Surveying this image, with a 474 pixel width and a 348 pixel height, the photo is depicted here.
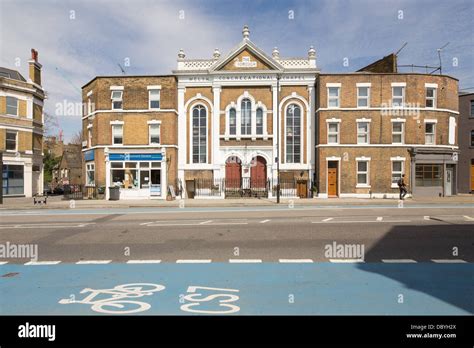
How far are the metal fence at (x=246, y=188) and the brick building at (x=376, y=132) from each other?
5.75 feet

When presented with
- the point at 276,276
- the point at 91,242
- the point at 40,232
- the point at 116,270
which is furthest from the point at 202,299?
the point at 40,232

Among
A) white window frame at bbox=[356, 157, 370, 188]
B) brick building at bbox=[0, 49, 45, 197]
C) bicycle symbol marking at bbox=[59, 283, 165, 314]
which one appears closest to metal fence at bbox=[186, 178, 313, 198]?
white window frame at bbox=[356, 157, 370, 188]

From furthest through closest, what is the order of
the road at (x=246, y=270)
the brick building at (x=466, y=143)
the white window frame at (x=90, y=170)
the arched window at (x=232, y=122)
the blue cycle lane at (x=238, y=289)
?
the brick building at (x=466, y=143) < the white window frame at (x=90, y=170) < the arched window at (x=232, y=122) < the road at (x=246, y=270) < the blue cycle lane at (x=238, y=289)

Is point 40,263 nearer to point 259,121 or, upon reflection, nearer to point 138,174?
point 138,174

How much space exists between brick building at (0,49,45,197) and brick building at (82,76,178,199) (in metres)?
8.98

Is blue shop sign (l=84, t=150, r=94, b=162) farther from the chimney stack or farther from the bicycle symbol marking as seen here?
the bicycle symbol marking

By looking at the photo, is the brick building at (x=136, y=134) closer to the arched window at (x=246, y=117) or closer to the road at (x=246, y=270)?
the arched window at (x=246, y=117)

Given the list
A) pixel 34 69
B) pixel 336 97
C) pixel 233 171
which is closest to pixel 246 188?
pixel 233 171

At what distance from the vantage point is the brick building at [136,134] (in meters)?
25.9

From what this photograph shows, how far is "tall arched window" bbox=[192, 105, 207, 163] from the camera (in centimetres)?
2708

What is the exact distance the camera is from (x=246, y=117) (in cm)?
2675
